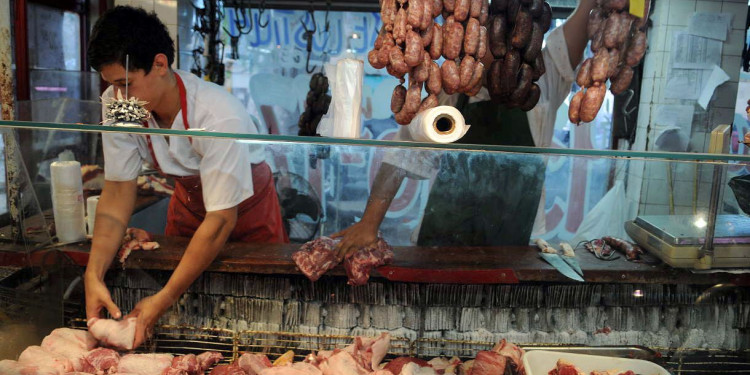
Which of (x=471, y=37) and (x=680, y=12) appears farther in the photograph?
(x=680, y=12)

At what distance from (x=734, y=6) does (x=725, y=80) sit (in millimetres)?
651

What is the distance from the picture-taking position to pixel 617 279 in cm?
232

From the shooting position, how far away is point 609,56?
211 cm

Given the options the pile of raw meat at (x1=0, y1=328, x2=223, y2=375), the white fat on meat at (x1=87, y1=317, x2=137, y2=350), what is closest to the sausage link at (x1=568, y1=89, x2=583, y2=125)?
the pile of raw meat at (x1=0, y1=328, x2=223, y2=375)

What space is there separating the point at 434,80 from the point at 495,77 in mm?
297

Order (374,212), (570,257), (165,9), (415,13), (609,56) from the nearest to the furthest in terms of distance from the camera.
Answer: (415,13)
(609,56)
(570,257)
(374,212)
(165,9)

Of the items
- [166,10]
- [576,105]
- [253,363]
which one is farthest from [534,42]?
[166,10]

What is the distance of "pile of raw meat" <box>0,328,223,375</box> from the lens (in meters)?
2.06

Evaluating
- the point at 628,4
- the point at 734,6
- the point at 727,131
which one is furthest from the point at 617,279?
the point at 734,6

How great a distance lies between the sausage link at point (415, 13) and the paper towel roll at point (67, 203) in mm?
1654

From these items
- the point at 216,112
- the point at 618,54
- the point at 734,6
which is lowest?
the point at 216,112

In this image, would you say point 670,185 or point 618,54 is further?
point 670,185

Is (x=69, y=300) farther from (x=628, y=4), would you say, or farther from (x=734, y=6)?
(x=734, y=6)

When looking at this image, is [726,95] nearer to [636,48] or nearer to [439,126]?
[636,48]
